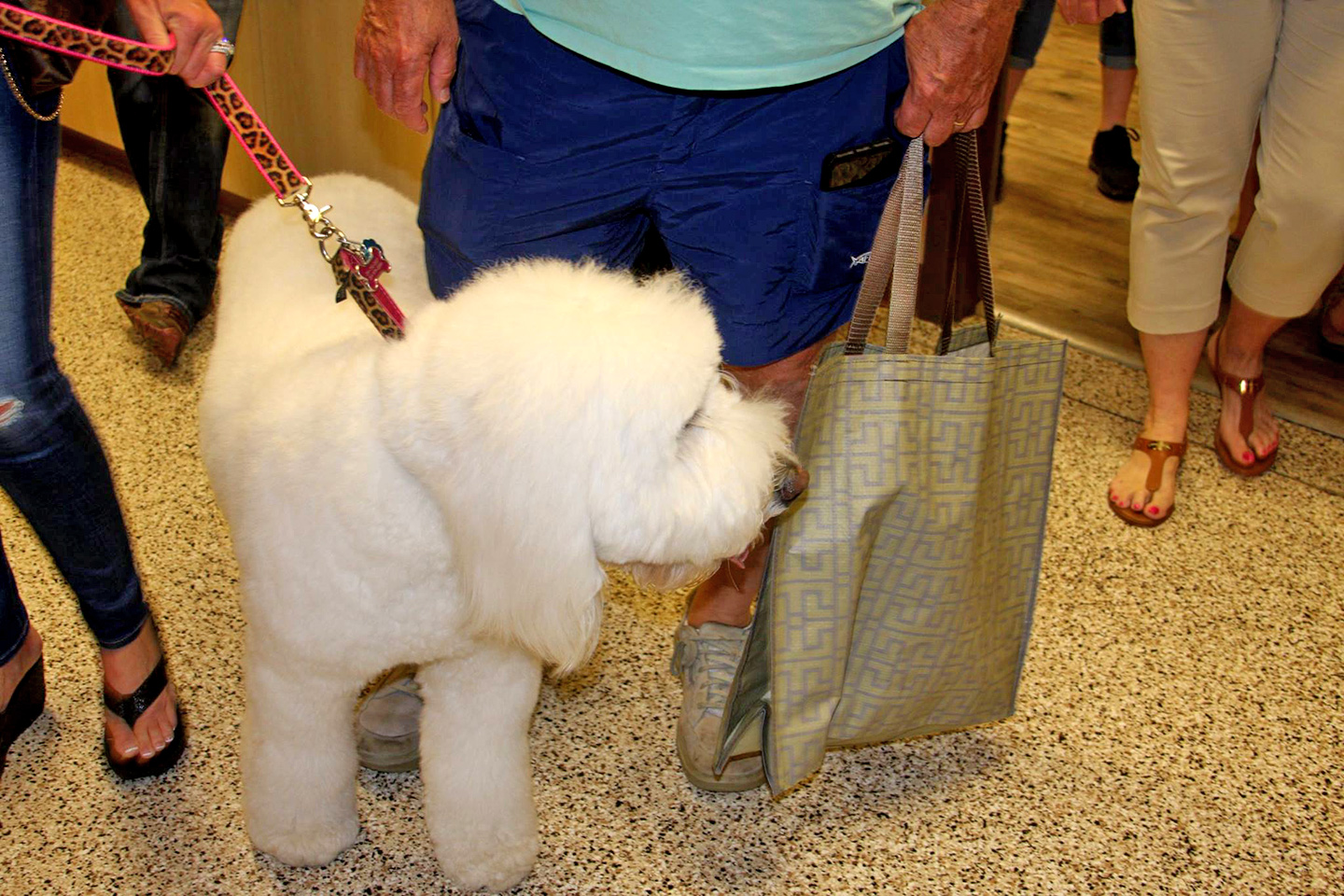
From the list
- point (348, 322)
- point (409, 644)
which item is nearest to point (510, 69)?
point (348, 322)

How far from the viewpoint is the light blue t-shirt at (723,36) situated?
4.03 ft

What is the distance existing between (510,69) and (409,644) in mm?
701

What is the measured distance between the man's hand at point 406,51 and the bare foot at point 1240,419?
1804 mm

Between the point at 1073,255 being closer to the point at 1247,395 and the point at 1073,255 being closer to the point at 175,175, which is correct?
the point at 1247,395

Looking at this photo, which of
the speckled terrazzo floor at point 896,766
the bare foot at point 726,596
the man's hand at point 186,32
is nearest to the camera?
the man's hand at point 186,32

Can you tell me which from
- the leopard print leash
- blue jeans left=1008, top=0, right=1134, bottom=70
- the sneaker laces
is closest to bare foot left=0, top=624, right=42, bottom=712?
the leopard print leash

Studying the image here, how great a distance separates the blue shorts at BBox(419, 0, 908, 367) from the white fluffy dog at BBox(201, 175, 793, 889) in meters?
0.10

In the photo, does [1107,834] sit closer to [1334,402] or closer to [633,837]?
[633,837]

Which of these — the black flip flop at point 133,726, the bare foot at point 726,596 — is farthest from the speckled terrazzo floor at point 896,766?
the bare foot at point 726,596

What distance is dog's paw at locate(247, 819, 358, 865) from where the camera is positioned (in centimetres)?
144

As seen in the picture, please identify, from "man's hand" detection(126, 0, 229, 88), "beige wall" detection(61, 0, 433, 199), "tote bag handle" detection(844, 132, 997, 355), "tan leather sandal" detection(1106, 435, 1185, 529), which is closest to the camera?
"man's hand" detection(126, 0, 229, 88)

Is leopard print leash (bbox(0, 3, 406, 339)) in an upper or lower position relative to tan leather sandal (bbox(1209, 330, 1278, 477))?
upper

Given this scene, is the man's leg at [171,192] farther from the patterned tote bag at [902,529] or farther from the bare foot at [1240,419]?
the bare foot at [1240,419]

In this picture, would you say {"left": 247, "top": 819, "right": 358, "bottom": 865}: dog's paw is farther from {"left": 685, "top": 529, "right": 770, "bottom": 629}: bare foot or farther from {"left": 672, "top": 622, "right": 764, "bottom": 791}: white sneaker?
{"left": 685, "top": 529, "right": 770, "bottom": 629}: bare foot
